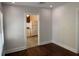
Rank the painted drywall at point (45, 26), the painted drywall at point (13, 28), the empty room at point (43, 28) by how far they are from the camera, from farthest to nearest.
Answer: the painted drywall at point (45, 26) → the painted drywall at point (13, 28) → the empty room at point (43, 28)

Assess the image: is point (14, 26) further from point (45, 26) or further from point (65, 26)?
point (65, 26)

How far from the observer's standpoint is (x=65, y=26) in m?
3.82

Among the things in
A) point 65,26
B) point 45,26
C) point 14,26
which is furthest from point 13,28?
point 65,26

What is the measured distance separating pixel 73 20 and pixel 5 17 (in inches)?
102

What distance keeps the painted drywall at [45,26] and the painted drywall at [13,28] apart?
0.97 m

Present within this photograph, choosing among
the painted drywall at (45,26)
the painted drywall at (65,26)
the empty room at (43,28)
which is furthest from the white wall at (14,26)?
the painted drywall at (65,26)

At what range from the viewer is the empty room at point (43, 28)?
3.37 metres

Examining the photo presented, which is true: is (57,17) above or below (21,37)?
above

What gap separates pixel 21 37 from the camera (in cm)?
394

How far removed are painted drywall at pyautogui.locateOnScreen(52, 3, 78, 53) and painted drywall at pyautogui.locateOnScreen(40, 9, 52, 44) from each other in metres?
0.21

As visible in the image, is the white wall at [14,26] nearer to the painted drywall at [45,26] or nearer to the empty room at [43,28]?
the empty room at [43,28]

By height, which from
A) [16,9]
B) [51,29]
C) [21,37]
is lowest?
[21,37]

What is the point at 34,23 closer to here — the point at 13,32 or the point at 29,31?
the point at 29,31

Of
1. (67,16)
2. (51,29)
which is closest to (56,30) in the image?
(51,29)
